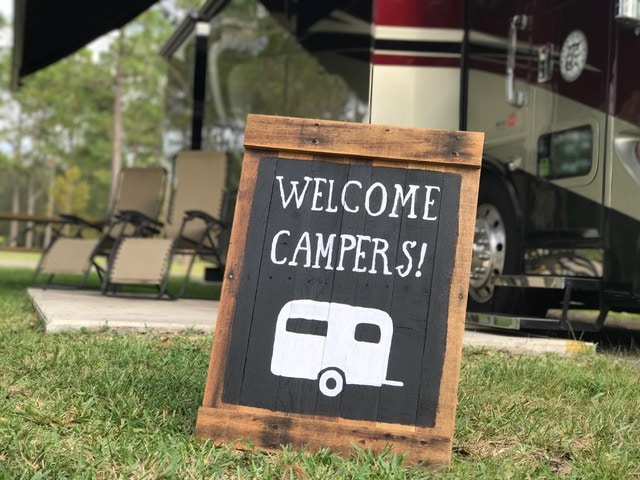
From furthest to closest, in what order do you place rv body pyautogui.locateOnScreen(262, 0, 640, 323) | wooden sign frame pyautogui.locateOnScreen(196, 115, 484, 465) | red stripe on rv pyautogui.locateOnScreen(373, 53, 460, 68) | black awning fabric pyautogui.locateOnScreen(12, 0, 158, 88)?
black awning fabric pyautogui.locateOnScreen(12, 0, 158, 88) < red stripe on rv pyautogui.locateOnScreen(373, 53, 460, 68) < rv body pyautogui.locateOnScreen(262, 0, 640, 323) < wooden sign frame pyautogui.locateOnScreen(196, 115, 484, 465)

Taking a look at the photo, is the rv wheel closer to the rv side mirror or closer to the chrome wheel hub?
the rv side mirror

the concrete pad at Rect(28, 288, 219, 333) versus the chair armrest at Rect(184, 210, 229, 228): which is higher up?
the chair armrest at Rect(184, 210, 229, 228)

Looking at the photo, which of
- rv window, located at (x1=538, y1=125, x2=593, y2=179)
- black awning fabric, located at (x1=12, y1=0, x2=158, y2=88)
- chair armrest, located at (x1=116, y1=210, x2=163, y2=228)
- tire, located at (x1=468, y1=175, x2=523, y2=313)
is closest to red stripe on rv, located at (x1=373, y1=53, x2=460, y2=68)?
tire, located at (x1=468, y1=175, x2=523, y2=313)

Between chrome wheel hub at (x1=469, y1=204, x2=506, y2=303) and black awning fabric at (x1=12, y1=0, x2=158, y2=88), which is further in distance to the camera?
black awning fabric at (x1=12, y1=0, x2=158, y2=88)

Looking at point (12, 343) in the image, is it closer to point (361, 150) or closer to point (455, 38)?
point (361, 150)

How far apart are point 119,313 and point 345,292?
2571mm

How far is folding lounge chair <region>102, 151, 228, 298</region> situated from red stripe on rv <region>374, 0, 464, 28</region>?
2146 mm

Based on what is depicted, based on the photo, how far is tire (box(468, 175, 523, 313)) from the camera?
15.9ft

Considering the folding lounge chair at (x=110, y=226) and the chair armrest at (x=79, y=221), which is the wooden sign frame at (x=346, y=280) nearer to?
the folding lounge chair at (x=110, y=226)

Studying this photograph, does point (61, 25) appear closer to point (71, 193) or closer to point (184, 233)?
point (184, 233)

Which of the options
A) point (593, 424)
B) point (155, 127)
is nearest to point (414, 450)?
point (593, 424)

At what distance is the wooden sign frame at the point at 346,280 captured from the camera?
2.19 m

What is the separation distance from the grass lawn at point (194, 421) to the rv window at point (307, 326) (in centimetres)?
30

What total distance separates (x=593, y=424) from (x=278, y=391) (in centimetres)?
97
